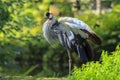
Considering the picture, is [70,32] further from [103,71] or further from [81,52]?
[103,71]

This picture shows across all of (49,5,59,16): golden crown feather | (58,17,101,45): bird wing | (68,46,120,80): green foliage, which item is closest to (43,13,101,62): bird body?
(58,17,101,45): bird wing

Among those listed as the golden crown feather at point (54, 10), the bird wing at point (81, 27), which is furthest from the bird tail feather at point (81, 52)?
the golden crown feather at point (54, 10)

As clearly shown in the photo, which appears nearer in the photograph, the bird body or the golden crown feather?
the bird body

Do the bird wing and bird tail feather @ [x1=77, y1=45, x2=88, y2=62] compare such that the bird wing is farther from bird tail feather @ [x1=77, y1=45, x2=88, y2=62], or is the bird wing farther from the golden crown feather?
the golden crown feather

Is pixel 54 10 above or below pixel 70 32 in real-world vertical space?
below

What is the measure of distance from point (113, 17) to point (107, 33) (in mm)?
972

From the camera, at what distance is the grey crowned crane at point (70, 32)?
20.9 ft

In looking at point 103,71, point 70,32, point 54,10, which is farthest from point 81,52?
point 54,10

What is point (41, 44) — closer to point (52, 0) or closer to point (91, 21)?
point (91, 21)

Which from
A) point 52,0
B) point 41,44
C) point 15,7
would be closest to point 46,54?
point 41,44

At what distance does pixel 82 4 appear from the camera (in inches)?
789

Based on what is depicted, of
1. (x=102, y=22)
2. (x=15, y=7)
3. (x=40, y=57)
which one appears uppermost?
(x=15, y=7)

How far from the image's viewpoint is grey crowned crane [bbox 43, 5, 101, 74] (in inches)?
251

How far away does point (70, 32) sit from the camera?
6441mm
